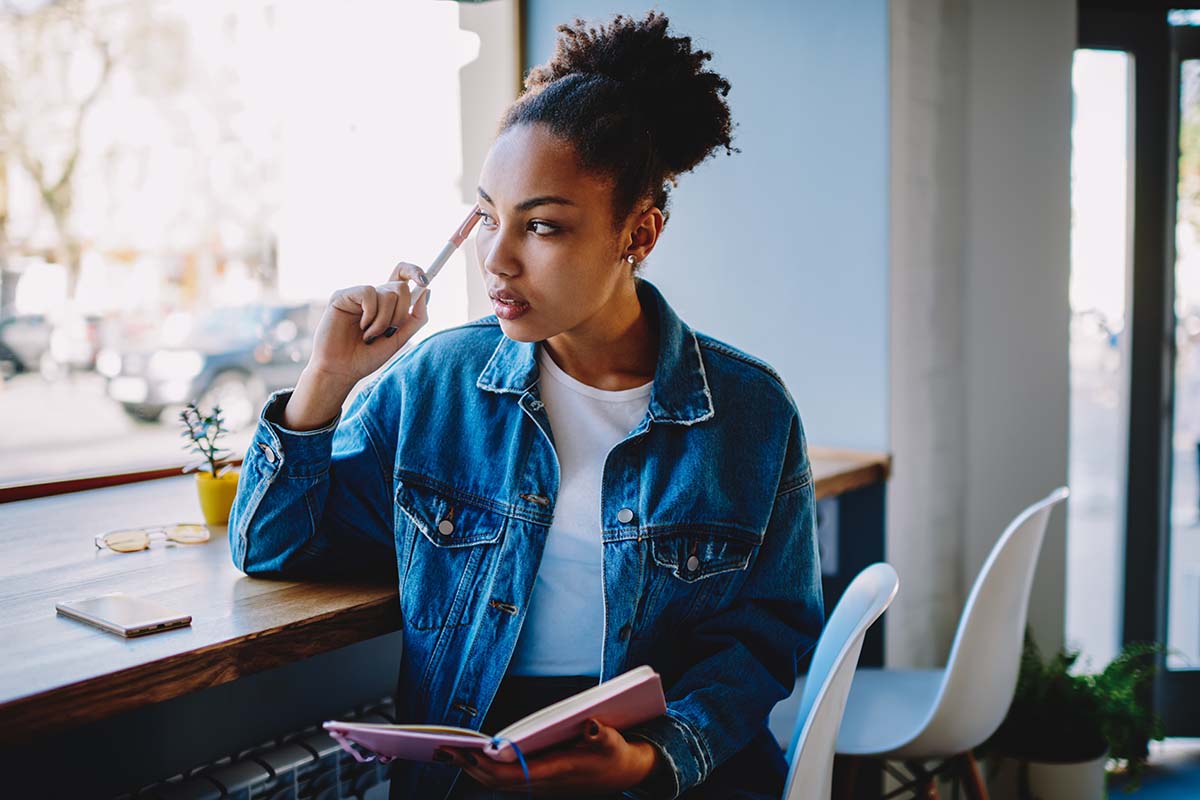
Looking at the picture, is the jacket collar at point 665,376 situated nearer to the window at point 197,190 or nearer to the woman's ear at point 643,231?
the woman's ear at point 643,231

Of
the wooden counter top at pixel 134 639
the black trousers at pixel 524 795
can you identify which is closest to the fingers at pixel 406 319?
the wooden counter top at pixel 134 639

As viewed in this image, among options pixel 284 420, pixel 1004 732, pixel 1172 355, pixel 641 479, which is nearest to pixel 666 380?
pixel 641 479

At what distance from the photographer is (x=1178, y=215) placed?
263 cm

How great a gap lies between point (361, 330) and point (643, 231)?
37 cm

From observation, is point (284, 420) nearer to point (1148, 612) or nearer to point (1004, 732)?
point (1004, 732)

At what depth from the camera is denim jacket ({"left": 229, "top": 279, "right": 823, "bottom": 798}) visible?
3.92 ft

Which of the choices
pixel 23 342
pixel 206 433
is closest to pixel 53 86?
pixel 23 342

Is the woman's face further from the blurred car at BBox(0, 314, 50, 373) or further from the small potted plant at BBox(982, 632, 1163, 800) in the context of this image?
the blurred car at BBox(0, 314, 50, 373)

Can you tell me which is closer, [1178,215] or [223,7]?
[1178,215]

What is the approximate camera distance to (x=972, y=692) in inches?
66.8

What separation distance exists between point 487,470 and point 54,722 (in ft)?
1.78

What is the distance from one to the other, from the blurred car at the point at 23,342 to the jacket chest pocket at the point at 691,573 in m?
4.37

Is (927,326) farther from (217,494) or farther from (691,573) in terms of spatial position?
(217,494)

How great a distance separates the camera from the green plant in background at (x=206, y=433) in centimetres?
157
